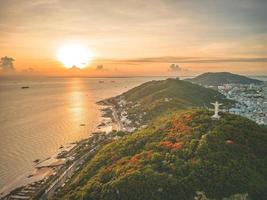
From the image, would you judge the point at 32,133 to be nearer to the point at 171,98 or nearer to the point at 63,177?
the point at 63,177

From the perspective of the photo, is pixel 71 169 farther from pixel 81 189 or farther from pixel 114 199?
pixel 114 199

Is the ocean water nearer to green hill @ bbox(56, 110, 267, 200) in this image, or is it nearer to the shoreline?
the shoreline

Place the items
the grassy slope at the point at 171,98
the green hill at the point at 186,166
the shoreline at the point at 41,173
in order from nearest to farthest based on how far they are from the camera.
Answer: the green hill at the point at 186,166
the shoreline at the point at 41,173
the grassy slope at the point at 171,98

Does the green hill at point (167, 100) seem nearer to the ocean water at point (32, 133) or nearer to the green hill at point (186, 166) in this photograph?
the ocean water at point (32, 133)

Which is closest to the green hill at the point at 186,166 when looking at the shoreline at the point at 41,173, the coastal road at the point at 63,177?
the coastal road at the point at 63,177

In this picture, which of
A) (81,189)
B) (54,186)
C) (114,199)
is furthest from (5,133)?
(114,199)
